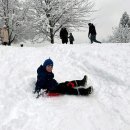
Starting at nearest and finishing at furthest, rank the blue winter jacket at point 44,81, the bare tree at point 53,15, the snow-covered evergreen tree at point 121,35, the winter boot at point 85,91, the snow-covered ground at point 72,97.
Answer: the snow-covered ground at point 72,97
the winter boot at point 85,91
the blue winter jacket at point 44,81
the bare tree at point 53,15
the snow-covered evergreen tree at point 121,35

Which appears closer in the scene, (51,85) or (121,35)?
(51,85)

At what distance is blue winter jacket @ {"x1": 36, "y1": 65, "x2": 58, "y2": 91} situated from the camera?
364 inches

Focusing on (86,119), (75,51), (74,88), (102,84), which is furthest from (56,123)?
(75,51)

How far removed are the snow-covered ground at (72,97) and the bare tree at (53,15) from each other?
14655 millimetres

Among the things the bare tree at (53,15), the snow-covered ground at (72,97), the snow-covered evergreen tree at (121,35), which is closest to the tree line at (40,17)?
the bare tree at (53,15)

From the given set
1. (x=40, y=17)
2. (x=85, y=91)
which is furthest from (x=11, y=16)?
(x=85, y=91)

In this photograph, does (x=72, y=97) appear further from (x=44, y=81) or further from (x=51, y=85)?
(x=44, y=81)

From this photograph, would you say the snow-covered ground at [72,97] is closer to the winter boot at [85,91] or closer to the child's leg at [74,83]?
the winter boot at [85,91]

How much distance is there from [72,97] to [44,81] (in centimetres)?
95

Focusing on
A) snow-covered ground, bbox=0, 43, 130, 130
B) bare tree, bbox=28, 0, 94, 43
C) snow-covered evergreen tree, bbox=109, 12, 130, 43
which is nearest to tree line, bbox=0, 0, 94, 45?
bare tree, bbox=28, 0, 94, 43

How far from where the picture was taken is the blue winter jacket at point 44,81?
9.24 metres

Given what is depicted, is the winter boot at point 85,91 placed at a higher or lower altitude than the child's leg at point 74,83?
lower

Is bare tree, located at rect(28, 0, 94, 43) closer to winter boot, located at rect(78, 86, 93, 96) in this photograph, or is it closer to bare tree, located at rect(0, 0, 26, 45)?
bare tree, located at rect(0, 0, 26, 45)

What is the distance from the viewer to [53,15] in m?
28.8
